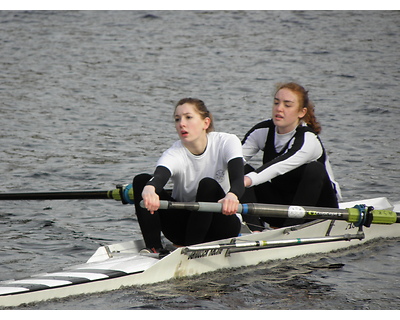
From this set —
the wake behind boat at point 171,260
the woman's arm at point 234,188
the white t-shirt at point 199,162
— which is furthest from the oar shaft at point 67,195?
the woman's arm at point 234,188

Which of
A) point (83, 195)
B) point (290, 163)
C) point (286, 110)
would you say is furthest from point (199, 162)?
point (83, 195)

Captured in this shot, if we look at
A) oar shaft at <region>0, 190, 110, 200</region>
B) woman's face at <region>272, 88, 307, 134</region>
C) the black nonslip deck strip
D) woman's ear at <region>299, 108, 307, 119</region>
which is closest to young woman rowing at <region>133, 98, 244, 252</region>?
the black nonslip deck strip

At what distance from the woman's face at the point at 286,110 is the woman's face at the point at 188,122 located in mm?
1234

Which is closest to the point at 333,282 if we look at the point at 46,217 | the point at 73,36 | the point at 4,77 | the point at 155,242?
the point at 155,242

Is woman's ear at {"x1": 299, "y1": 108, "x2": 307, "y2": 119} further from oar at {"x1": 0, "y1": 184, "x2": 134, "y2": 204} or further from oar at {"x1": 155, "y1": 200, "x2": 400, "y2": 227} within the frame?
oar at {"x1": 0, "y1": 184, "x2": 134, "y2": 204}

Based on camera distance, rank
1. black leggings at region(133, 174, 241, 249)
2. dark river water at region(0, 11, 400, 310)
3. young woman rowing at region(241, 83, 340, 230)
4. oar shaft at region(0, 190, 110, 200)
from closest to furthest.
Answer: black leggings at region(133, 174, 241, 249) < dark river water at region(0, 11, 400, 310) < young woman rowing at region(241, 83, 340, 230) < oar shaft at region(0, 190, 110, 200)

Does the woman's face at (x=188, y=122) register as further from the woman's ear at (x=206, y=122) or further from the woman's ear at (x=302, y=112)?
the woman's ear at (x=302, y=112)

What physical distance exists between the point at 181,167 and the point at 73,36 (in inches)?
639

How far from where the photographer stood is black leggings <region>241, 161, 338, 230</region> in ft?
24.5

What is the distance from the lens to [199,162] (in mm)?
6652

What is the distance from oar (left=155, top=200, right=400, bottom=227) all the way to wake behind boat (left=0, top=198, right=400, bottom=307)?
1.41 ft

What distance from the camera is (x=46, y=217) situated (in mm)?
9250

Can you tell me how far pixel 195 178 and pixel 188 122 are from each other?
0.53 meters

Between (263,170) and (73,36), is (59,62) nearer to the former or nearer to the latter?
(73,36)
